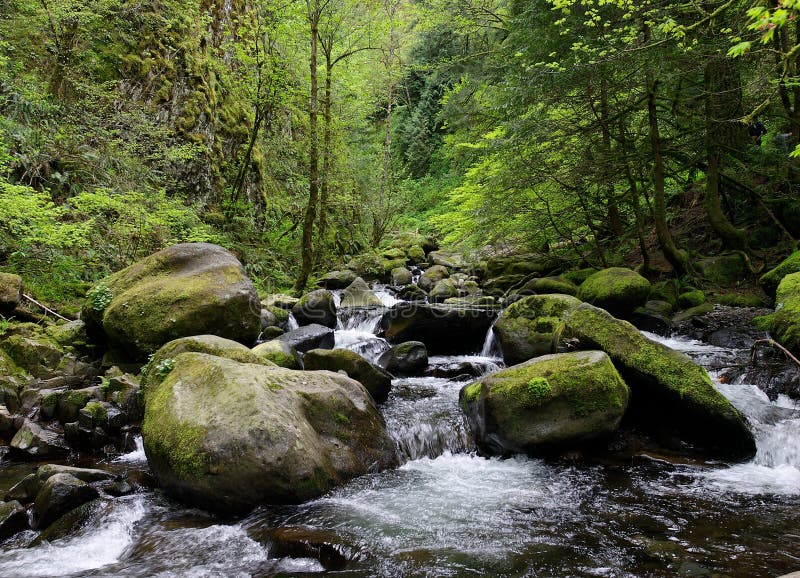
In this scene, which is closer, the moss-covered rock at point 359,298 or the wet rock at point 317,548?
the wet rock at point 317,548

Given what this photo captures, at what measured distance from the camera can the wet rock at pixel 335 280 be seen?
15.1 meters

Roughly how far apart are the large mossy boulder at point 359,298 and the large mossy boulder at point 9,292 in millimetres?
6738

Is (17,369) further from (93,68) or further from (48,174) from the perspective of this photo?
(93,68)

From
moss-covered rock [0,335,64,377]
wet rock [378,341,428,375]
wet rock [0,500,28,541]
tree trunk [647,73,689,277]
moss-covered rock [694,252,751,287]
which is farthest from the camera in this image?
moss-covered rock [694,252,751,287]

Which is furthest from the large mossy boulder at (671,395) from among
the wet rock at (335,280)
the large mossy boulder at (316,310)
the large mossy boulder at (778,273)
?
the wet rock at (335,280)

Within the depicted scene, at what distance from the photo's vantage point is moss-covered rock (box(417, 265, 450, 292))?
1572 cm

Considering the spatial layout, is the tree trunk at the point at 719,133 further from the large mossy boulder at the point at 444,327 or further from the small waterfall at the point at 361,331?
the small waterfall at the point at 361,331

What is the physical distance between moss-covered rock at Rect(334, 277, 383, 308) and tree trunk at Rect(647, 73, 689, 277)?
7.00 m

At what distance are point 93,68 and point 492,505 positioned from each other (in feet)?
45.1

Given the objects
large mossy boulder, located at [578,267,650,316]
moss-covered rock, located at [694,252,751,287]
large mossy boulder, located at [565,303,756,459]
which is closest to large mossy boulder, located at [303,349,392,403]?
large mossy boulder, located at [565,303,756,459]

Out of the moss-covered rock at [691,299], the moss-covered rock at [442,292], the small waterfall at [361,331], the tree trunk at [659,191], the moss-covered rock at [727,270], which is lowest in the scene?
the small waterfall at [361,331]

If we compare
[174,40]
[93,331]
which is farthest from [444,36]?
[93,331]

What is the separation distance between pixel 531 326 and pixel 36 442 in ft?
23.5

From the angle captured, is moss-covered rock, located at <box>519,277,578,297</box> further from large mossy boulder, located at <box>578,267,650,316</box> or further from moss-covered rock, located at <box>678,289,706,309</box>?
moss-covered rock, located at <box>678,289,706,309</box>
